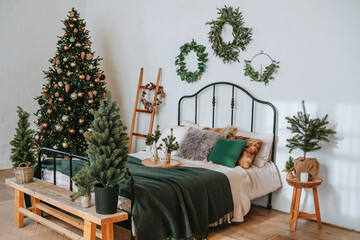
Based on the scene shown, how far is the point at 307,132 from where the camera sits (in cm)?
328

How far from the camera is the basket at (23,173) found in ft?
10.0

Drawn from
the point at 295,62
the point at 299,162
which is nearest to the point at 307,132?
the point at 299,162

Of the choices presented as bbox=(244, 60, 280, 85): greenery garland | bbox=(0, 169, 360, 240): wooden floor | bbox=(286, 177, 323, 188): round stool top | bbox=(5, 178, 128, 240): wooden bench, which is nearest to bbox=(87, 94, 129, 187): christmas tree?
bbox=(5, 178, 128, 240): wooden bench

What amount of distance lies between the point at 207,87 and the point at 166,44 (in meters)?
1.03

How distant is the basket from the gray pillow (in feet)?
5.21

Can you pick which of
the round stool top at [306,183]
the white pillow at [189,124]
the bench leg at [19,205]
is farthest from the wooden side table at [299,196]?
the bench leg at [19,205]

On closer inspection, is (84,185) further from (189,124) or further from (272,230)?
(189,124)

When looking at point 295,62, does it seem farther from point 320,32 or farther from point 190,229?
point 190,229

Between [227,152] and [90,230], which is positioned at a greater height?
[227,152]

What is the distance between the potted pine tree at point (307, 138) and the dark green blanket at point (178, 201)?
76cm

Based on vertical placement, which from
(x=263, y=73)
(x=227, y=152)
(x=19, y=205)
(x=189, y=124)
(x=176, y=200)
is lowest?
(x=19, y=205)

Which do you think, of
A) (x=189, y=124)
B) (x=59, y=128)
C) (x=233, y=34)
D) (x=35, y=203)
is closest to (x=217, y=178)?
(x=189, y=124)

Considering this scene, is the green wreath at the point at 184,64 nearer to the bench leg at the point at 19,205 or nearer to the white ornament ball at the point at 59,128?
the white ornament ball at the point at 59,128

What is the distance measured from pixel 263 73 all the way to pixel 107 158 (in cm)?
226
